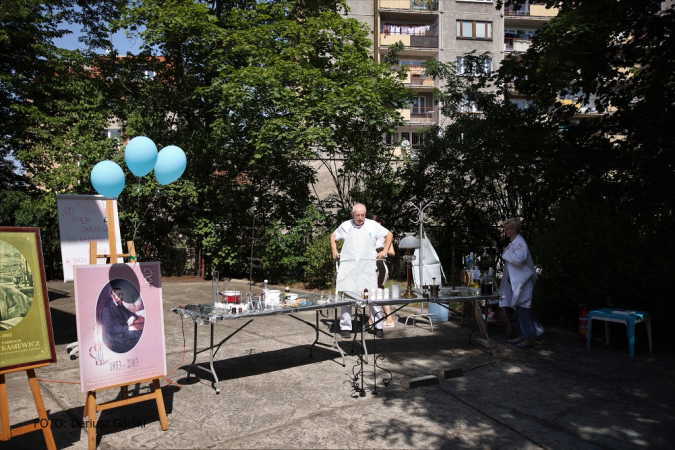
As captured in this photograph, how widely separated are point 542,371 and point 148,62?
47.3 ft

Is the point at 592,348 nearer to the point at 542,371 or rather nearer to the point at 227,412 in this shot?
the point at 542,371

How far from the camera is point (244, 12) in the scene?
14.2m

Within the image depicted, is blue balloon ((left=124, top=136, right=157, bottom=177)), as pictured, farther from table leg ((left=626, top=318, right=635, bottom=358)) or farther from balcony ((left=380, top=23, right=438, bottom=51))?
balcony ((left=380, top=23, right=438, bottom=51))

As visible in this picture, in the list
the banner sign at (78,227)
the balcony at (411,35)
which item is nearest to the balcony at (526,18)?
the balcony at (411,35)

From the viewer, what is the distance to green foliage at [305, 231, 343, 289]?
12.8m

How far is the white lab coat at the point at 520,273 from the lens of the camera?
22.4 feet

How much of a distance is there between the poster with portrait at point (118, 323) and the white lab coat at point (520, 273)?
14.8ft

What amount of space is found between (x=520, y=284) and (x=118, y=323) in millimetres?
4865

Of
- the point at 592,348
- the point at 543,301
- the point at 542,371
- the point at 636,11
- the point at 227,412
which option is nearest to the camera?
the point at 227,412

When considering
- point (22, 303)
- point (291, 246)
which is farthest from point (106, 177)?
point (291, 246)

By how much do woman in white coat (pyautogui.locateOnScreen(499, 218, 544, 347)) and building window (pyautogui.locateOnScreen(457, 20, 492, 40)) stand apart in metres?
31.1

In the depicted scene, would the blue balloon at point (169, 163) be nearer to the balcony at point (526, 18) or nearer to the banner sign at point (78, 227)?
the banner sign at point (78, 227)

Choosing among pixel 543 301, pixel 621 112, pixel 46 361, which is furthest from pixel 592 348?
pixel 46 361

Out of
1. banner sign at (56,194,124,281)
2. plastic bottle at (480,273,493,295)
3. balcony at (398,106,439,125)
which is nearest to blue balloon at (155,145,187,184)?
banner sign at (56,194,124,281)
